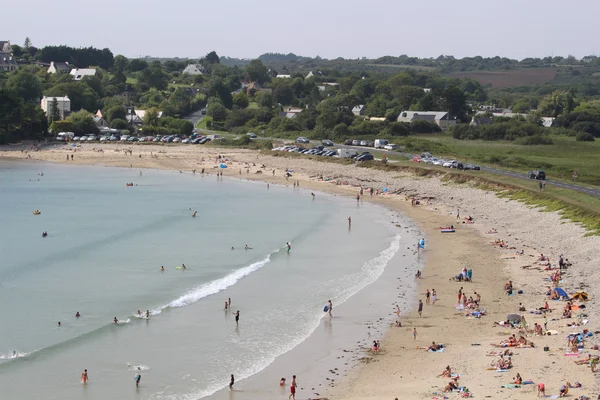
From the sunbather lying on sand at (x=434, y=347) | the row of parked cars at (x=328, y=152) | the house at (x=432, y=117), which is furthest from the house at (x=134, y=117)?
the sunbather lying on sand at (x=434, y=347)

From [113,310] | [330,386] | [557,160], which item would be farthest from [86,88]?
[330,386]

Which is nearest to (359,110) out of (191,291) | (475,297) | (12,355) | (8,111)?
(8,111)

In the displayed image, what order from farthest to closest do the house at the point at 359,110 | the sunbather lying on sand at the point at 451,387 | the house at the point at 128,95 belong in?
the house at the point at 128,95 → the house at the point at 359,110 → the sunbather lying on sand at the point at 451,387

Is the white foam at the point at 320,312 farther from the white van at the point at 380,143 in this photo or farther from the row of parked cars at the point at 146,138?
the row of parked cars at the point at 146,138

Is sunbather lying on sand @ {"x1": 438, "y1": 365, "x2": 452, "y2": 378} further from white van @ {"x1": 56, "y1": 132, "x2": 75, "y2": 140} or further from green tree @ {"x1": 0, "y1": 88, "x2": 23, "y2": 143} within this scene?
white van @ {"x1": 56, "y1": 132, "x2": 75, "y2": 140}

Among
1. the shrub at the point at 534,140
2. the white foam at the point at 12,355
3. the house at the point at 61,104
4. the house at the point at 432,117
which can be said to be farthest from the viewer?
the house at the point at 61,104

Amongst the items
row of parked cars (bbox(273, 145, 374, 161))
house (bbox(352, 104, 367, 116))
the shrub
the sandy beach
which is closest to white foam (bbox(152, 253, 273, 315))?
the sandy beach

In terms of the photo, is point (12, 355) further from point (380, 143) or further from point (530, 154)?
point (380, 143)
